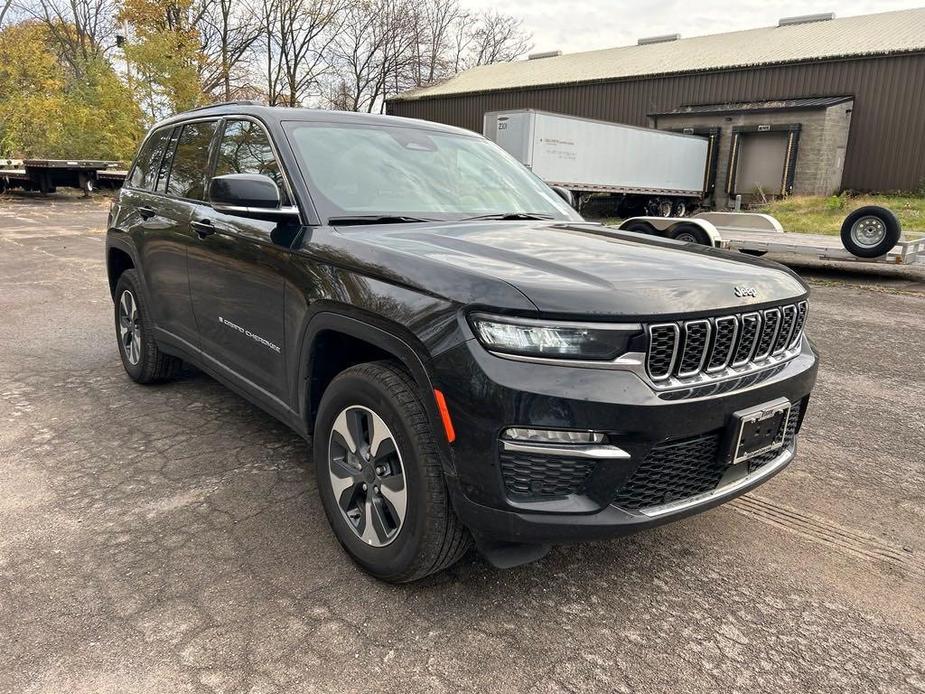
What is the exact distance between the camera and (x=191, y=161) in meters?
4.06

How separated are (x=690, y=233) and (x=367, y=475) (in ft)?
29.4

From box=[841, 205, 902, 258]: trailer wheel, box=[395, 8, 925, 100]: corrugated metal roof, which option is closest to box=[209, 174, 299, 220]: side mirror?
box=[841, 205, 902, 258]: trailer wheel

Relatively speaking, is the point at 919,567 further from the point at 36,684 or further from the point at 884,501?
the point at 36,684

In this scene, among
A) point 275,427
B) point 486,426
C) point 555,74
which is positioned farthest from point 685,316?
point 555,74

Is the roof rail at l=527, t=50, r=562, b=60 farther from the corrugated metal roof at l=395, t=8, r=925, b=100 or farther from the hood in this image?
the hood

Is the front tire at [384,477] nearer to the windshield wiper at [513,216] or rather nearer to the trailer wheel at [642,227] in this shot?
the windshield wiper at [513,216]

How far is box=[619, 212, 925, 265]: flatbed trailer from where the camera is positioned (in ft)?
32.5

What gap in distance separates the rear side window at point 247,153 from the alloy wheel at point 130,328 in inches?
62.8

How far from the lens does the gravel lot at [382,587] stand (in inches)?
84.4

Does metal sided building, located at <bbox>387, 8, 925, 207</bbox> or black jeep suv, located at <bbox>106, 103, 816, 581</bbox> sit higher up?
metal sided building, located at <bbox>387, 8, 925, 207</bbox>

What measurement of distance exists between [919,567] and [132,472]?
3.65 m

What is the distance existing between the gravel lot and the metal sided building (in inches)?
1127

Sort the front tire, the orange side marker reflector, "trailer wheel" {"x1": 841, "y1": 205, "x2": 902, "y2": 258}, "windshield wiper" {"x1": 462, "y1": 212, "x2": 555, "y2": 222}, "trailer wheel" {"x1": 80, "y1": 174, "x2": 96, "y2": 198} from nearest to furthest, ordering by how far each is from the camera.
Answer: the orange side marker reflector → the front tire → "windshield wiper" {"x1": 462, "y1": 212, "x2": 555, "y2": 222} → "trailer wheel" {"x1": 841, "y1": 205, "x2": 902, "y2": 258} → "trailer wheel" {"x1": 80, "y1": 174, "x2": 96, "y2": 198}

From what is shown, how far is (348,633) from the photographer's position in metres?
2.30
